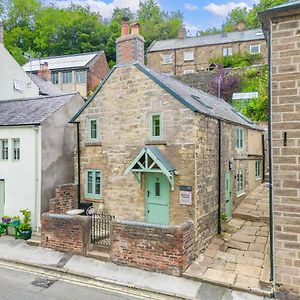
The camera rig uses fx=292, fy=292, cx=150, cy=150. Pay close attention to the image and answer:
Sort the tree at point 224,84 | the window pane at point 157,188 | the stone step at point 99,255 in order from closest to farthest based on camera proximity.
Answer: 1. the stone step at point 99,255
2. the window pane at point 157,188
3. the tree at point 224,84

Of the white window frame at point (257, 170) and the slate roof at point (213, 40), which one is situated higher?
the slate roof at point (213, 40)

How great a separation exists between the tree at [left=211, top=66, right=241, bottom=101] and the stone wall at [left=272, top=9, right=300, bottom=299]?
25842mm

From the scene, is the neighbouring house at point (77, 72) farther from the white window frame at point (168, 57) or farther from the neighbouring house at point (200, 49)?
the white window frame at point (168, 57)

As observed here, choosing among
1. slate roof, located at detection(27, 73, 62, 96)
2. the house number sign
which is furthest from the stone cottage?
slate roof, located at detection(27, 73, 62, 96)

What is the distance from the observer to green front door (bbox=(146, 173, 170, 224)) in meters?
11.1

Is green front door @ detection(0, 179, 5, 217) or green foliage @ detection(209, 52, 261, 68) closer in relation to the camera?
green front door @ detection(0, 179, 5, 217)

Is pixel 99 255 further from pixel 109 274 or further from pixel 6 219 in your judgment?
pixel 6 219

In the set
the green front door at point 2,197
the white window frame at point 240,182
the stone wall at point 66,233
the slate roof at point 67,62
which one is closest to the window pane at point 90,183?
the stone wall at point 66,233

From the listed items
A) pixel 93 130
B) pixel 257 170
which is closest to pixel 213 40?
pixel 257 170

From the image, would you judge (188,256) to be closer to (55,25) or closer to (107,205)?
(107,205)

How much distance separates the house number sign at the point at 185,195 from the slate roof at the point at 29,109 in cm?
690

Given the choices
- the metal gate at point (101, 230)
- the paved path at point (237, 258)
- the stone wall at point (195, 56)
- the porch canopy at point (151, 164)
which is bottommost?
the paved path at point (237, 258)

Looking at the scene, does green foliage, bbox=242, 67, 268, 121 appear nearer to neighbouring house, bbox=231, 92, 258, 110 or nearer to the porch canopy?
neighbouring house, bbox=231, 92, 258, 110

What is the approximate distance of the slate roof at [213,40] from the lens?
40.5 m
